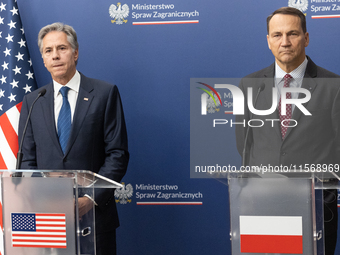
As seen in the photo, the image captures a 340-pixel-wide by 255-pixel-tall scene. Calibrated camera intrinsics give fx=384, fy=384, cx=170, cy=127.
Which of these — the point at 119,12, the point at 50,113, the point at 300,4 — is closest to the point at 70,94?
the point at 50,113

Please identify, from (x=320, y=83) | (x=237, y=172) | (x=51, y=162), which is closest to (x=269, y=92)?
(x=320, y=83)

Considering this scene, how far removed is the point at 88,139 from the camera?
2.56m

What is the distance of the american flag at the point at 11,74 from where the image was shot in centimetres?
323

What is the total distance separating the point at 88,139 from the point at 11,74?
1.20 metres

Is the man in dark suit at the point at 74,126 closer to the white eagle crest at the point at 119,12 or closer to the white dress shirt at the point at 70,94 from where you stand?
the white dress shirt at the point at 70,94

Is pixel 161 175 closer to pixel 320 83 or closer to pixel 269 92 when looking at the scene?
pixel 269 92

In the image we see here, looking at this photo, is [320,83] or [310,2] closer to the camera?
[320,83]

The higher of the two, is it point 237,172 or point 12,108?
point 12,108

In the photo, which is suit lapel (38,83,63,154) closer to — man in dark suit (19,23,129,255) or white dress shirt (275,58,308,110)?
man in dark suit (19,23,129,255)

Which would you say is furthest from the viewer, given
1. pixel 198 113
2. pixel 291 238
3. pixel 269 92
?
pixel 198 113

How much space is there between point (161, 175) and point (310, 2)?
75.6 inches

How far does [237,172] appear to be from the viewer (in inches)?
71.5

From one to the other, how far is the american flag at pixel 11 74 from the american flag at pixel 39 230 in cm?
155

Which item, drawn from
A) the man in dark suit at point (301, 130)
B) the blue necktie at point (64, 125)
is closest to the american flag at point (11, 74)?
the blue necktie at point (64, 125)
